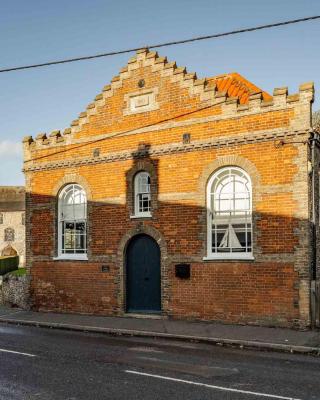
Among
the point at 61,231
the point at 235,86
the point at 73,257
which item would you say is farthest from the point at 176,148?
the point at 61,231

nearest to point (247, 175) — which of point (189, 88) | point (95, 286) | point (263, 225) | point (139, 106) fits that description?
point (263, 225)

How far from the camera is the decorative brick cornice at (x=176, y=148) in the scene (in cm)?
1484

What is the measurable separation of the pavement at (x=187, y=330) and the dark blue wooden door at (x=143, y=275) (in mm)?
511

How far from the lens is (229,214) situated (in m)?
15.7

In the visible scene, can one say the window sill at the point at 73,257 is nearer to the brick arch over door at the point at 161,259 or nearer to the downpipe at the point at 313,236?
the brick arch over door at the point at 161,259

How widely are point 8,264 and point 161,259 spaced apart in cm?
3177

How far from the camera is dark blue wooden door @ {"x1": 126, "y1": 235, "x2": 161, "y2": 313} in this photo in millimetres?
17016

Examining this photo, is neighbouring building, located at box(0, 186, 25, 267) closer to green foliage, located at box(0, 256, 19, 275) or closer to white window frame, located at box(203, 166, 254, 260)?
green foliage, located at box(0, 256, 19, 275)

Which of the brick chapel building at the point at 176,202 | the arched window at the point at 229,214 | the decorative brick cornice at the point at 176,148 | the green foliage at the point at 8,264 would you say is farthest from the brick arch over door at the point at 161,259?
the green foliage at the point at 8,264

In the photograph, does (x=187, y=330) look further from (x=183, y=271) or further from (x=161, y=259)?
(x=161, y=259)

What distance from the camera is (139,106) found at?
1758 cm

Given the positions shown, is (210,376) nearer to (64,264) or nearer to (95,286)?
(95,286)

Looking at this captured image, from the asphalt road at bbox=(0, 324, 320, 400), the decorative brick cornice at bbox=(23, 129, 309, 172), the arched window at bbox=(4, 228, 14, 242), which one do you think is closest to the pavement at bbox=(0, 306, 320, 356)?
the asphalt road at bbox=(0, 324, 320, 400)

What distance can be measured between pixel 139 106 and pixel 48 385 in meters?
11.1
